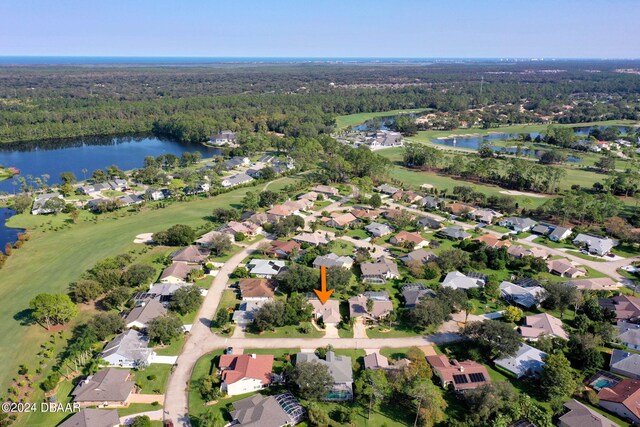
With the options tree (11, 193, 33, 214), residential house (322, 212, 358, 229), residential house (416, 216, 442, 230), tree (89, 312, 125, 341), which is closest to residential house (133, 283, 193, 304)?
tree (89, 312, 125, 341)

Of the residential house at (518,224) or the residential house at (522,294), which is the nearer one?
the residential house at (522,294)

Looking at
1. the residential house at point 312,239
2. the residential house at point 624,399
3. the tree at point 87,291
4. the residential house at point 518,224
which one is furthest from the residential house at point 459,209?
the tree at point 87,291

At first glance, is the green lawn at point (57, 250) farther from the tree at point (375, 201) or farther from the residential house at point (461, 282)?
the residential house at point (461, 282)

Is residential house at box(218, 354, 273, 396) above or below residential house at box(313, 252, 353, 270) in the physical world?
below

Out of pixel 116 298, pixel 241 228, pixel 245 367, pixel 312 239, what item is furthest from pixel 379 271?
pixel 116 298

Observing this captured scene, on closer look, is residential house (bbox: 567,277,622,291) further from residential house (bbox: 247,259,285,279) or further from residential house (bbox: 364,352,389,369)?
residential house (bbox: 247,259,285,279)

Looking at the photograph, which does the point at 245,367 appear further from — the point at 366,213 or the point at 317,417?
the point at 366,213

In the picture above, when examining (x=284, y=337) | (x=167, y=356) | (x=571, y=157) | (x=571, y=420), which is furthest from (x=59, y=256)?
(x=571, y=157)

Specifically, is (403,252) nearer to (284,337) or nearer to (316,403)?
(284,337)
